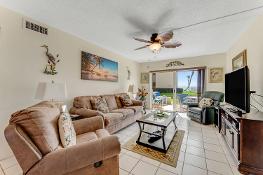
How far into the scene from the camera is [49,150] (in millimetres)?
1169

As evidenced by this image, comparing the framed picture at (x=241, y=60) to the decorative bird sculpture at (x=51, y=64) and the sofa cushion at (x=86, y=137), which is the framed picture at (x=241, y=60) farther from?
the decorative bird sculpture at (x=51, y=64)

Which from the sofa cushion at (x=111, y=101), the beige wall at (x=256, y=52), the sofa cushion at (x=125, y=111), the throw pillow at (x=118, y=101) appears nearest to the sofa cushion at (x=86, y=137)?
the sofa cushion at (x=125, y=111)

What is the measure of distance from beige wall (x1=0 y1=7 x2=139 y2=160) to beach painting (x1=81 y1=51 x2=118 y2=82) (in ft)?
0.66

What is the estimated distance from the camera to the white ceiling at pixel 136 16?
6.55 ft

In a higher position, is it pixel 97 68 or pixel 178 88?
pixel 97 68

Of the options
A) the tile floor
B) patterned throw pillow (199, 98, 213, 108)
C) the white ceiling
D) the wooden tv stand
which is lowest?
the tile floor

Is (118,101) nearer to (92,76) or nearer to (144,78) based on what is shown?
(92,76)

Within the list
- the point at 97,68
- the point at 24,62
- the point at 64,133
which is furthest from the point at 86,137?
the point at 97,68

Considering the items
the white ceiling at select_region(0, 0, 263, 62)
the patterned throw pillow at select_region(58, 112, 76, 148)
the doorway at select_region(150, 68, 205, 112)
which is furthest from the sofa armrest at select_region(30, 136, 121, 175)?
the doorway at select_region(150, 68, 205, 112)

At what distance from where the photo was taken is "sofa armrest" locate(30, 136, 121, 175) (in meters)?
1.07

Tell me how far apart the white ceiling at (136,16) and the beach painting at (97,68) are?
0.60m

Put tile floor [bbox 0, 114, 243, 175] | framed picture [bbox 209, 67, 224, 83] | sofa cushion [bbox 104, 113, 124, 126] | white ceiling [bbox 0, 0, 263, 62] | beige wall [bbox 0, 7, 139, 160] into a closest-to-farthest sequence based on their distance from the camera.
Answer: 1. tile floor [bbox 0, 114, 243, 175]
2. white ceiling [bbox 0, 0, 263, 62]
3. beige wall [bbox 0, 7, 139, 160]
4. sofa cushion [bbox 104, 113, 124, 126]
5. framed picture [bbox 209, 67, 224, 83]

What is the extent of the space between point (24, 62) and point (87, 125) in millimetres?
1630

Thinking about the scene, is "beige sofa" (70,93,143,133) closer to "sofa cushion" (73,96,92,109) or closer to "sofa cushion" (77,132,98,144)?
"sofa cushion" (73,96,92,109)
